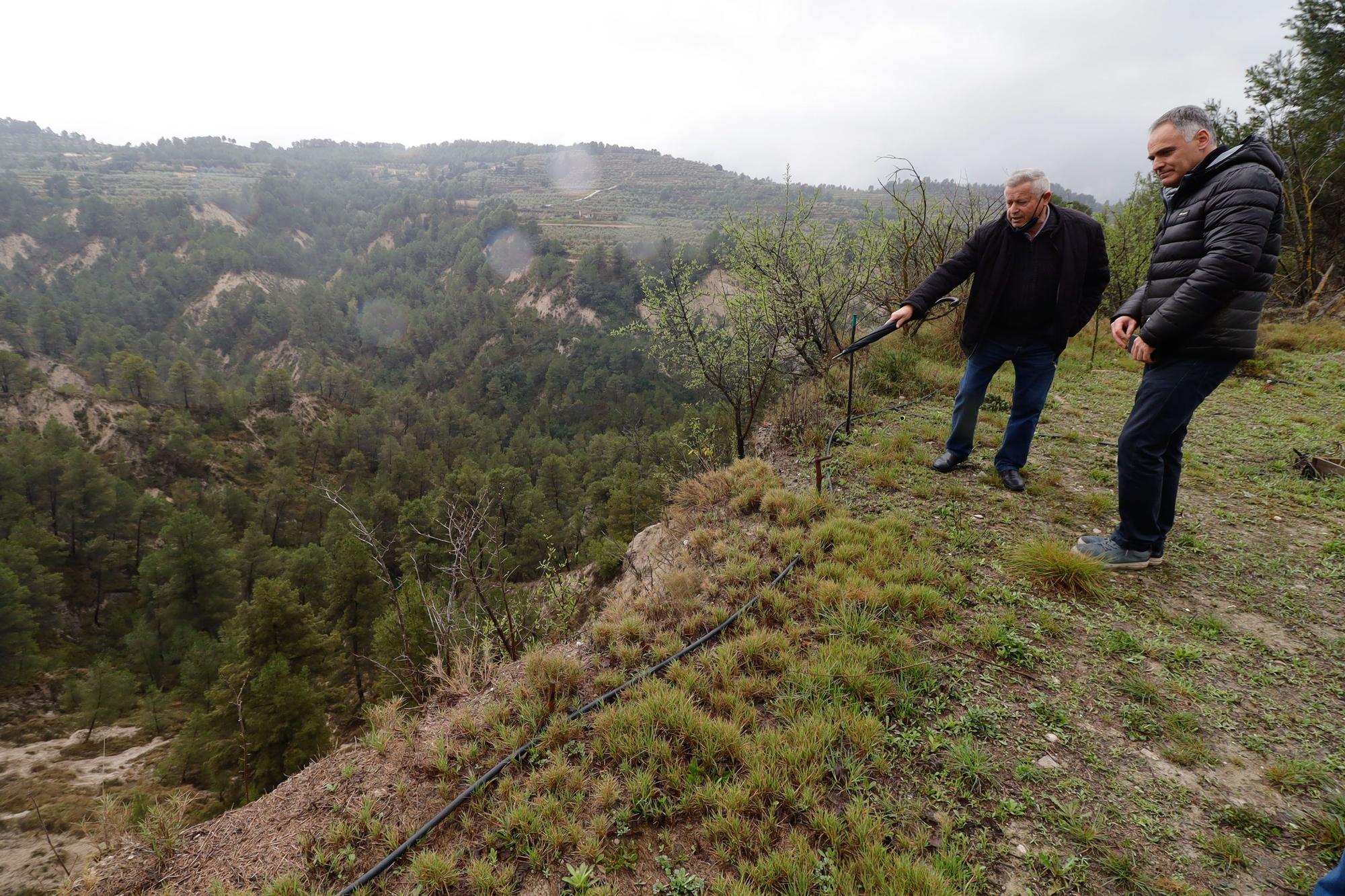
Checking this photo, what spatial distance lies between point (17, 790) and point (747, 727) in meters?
35.1

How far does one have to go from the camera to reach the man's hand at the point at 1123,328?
9.89 ft

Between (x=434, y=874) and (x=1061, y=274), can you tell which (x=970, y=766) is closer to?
(x=434, y=874)

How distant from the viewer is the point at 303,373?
80.0 m

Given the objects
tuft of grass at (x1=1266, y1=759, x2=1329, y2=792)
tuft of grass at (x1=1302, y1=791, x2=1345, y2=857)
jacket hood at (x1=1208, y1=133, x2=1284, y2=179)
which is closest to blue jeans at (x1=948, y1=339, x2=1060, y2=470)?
jacket hood at (x1=1208, y1=133, x2=1284, y2=179)

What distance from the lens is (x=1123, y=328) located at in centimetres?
302

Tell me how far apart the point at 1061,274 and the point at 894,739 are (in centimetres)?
353

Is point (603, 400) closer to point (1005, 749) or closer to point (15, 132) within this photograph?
point (1005, 749)

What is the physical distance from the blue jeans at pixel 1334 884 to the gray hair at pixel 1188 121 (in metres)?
3.23

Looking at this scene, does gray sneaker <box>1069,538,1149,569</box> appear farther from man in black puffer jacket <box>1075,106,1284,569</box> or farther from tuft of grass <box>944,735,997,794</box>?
tuft of grass <box>944,735,997,794</box>

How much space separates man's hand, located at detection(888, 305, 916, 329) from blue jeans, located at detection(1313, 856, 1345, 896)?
303 cm

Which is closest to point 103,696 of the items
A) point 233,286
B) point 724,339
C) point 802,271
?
point 724,339

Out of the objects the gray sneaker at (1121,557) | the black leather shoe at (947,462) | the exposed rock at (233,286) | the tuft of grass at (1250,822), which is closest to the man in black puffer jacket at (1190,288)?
the gray sneaker at (1121,557)

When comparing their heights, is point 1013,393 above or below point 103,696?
above

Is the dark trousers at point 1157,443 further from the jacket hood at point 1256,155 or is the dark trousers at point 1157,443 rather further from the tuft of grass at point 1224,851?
the tuft of grass at point 1224,851
